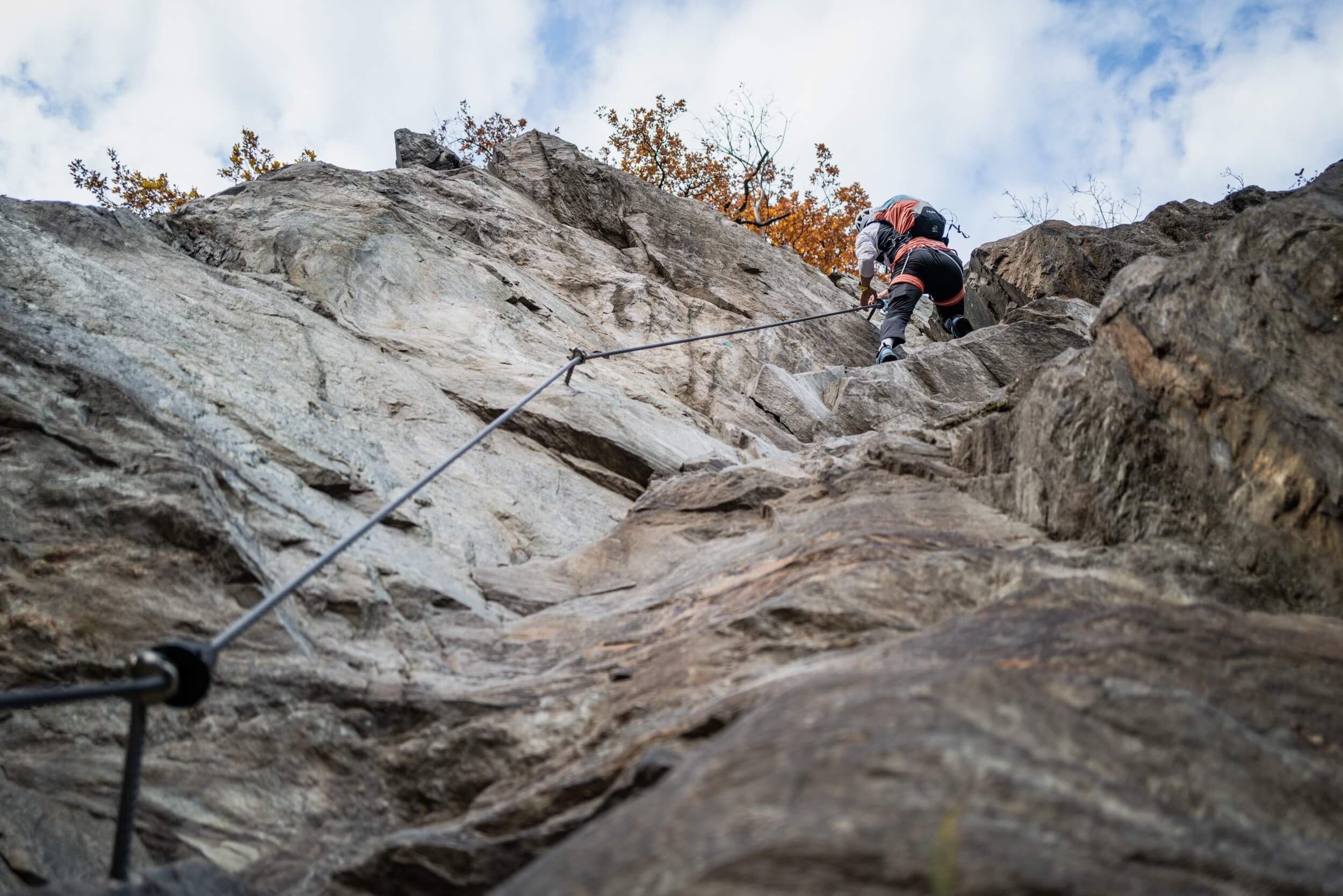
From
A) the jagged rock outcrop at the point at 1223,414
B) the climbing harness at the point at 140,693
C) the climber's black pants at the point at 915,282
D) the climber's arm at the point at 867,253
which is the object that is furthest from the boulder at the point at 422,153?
the climbing harness at the point at 140,693

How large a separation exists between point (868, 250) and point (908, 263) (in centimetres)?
92

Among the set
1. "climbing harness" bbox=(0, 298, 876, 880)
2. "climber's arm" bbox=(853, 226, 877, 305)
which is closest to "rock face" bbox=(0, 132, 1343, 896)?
"climbing harness" bbox=(0, 298, 876, 880)

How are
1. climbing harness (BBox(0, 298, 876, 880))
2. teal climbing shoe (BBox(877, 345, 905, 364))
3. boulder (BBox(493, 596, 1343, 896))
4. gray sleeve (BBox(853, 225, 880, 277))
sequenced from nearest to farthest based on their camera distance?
boulder (BBox(493, 596, 1343, 896))
climbing harness (BBox(0, 298, 876, 880))
teal climbing shoe (BBox(877, 345, 905, 364))
gray sleeve (BBox(853, 225, 880, 277))

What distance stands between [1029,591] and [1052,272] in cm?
981

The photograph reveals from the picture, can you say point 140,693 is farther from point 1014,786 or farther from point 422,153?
point 422,153

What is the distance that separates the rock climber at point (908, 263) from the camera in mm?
10727

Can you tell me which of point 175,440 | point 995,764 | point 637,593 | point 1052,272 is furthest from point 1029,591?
point 1052,272

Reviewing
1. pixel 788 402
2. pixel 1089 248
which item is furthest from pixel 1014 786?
pixel 1089 248

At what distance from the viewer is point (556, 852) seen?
85.7 inches

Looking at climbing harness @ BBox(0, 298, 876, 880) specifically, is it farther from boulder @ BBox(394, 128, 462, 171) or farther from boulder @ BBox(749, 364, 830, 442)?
boulder @ BBox(394, 128, 462, 171)

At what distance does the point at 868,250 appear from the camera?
11.6 m

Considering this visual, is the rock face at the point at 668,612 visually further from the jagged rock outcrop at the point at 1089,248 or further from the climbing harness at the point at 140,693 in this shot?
the jagged rock outcrop at the point at 1089,248

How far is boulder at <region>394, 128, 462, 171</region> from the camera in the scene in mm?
12500

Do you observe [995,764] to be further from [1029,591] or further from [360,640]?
[360,640]
